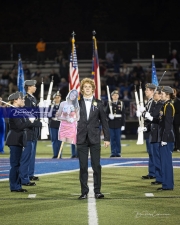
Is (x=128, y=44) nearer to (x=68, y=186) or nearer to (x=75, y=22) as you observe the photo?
(x=75, y=22)

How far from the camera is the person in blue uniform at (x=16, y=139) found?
52.1 ft

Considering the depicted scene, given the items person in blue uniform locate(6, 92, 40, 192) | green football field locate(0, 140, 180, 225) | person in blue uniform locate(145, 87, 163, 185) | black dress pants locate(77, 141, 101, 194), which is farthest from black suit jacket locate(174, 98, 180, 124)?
black dress pants locate(77, 141, 101, 194)

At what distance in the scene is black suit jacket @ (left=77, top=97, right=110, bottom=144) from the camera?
14.8m

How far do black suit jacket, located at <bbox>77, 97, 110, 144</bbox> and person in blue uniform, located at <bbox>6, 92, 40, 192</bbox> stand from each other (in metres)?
1.48

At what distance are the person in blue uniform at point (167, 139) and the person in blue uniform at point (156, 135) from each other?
0.46m

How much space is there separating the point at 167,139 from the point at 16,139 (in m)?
2.76

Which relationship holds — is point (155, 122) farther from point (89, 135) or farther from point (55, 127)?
point (55, 127)

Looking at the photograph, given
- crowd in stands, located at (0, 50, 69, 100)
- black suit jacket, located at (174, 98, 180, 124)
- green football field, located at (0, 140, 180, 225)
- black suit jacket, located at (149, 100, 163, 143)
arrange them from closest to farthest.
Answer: green football field, located at (0, 140, 180, 225)
black suit jacket, located at (149, 100, 163, 143)
black suit jacket, located at (174, 98, 180, 124)
crowd in stands, located at (0, 50, 69, 100)

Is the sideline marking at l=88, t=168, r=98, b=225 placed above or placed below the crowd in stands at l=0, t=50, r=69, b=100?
below

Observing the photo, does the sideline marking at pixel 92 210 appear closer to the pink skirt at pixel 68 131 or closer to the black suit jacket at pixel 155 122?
the pink skirt at pixel 68 131

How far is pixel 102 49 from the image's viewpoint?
130ft

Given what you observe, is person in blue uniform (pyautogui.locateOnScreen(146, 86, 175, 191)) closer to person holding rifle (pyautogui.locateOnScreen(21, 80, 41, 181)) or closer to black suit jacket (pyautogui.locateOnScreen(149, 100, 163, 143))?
black suit jacket (pyautogui.locateOnScreen(149, 100, 163, 143))

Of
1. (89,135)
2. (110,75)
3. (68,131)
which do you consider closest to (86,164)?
(89,135)
